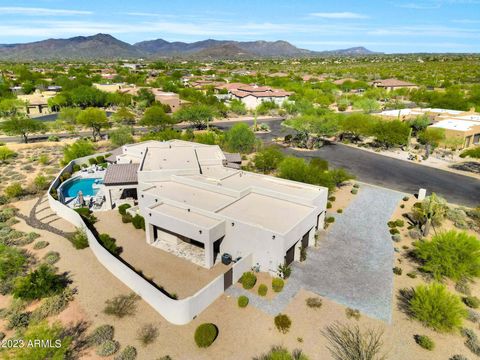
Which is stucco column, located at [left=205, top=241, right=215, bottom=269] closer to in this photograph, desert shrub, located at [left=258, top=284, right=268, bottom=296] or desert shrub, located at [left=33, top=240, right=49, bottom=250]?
desert shrub, located at [left=258, top=284, right=268, bottom=296]

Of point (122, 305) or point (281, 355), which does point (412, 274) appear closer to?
point (281, 355)

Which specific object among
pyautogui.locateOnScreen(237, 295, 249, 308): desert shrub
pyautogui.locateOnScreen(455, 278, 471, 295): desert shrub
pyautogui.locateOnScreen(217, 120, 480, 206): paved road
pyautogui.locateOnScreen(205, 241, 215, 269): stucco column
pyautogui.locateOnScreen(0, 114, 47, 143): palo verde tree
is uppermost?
pyautogui.locateOnScreen(0, 114, 47, 143): palo verde tree

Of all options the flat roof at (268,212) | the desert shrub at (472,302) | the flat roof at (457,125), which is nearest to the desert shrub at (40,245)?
the flat roof at (268,212)

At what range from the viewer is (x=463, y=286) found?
27.2 meters

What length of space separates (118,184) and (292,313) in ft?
89.2

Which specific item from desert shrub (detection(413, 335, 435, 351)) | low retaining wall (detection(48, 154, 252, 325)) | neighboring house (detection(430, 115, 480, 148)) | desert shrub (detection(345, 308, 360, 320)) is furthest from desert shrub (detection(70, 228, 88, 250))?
neighboring house (detection(430, 115, 480, 148))

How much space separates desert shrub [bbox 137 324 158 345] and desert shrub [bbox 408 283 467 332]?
1875 cm

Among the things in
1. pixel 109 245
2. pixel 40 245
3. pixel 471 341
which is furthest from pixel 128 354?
pixel 471 341

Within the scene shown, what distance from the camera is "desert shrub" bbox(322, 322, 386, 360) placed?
20516 mm

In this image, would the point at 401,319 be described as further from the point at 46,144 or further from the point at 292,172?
the point at 46,144

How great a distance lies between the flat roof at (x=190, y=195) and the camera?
1307 inches

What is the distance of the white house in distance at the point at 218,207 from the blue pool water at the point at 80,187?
7.42m

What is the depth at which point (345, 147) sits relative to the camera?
73250 millimetres

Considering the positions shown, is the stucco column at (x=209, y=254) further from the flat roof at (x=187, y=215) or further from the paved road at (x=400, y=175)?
the paved road at (x=400, y=175)
